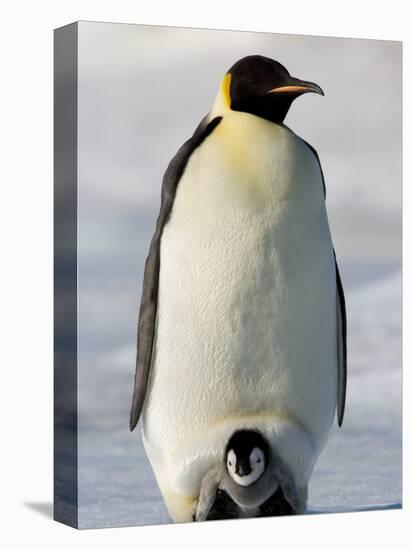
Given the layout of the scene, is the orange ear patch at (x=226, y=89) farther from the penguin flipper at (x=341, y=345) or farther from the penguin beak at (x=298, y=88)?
the penguin flipper at (x=341, y=345)

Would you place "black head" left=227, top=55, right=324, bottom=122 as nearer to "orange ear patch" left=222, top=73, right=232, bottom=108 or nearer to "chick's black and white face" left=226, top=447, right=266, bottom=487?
"orange ear patch" left=222, top=73, right=232, bottom=108

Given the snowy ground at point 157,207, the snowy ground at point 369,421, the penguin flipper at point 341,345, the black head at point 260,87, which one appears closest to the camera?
the snowy ground at point 157,207

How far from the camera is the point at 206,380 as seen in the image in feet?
15.8

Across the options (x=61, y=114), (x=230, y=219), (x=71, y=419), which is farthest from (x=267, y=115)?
(x=71, y=419)

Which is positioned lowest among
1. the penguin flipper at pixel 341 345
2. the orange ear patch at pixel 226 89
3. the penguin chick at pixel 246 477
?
the penguin chick at pixel 246 477

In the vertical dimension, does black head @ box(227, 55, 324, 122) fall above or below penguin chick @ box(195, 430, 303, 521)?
above

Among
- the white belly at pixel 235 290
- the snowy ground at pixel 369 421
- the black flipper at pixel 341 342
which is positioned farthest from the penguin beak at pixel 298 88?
the snowy ground at pixel 369 421

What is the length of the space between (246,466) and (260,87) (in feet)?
4.37

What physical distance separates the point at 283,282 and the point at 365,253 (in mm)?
622

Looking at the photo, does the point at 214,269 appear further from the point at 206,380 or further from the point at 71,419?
the point at 71,419

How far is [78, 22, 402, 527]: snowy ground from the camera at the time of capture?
15.6 feet

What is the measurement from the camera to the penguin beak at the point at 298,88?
4836 millimetres

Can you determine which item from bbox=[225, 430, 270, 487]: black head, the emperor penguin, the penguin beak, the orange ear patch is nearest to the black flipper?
the emperor penguin

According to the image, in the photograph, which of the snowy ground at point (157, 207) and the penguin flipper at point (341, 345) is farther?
the penguin flipper at point (341, 345)
